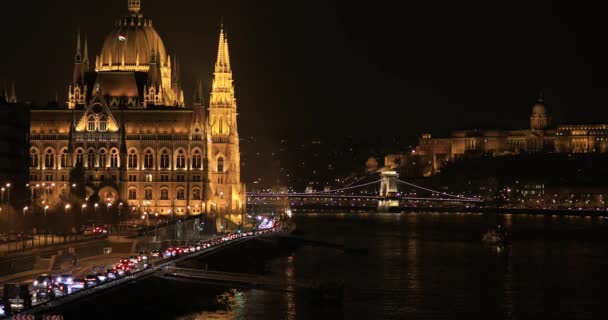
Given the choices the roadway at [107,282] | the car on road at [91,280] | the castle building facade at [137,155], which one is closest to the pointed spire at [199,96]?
the castle building facade at [137,155]

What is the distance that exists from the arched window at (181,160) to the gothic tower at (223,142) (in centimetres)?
279

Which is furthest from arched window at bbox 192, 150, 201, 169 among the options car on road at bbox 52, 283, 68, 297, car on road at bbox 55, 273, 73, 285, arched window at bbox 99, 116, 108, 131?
car on road at bbox 52, 283, 68, 297

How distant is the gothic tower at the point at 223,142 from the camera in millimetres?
130887

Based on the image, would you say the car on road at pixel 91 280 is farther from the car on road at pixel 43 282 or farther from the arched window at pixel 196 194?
the arched window at pixel 196 194

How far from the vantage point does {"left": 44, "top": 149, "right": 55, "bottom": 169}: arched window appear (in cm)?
12850

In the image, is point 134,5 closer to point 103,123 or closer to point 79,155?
point 103,123

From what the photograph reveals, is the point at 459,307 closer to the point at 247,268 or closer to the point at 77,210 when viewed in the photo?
the point at 247,268

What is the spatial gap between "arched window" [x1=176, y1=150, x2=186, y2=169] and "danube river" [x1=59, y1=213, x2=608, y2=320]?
15172 millimetres

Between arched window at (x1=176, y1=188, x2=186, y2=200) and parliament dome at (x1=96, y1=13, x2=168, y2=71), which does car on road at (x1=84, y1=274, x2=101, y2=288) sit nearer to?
arched window at (x1=176, y1=188, x2=186, y2=200)

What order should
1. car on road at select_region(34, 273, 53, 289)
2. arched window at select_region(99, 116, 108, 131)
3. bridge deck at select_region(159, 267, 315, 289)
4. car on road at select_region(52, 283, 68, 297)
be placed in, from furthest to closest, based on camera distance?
arched window at select_region(99, 116, 108, 131) < bridge deck at select_region(159, 267, 315, 289) < car on road at select_region(52, 283, 68, 297) < car on road at select_region(34, 273, 53, 289)

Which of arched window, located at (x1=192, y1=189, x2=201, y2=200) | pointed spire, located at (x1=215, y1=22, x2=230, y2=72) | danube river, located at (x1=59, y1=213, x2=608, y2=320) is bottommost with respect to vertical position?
danube river, located at (x1=59, y1=213, x2=608, y2=320)

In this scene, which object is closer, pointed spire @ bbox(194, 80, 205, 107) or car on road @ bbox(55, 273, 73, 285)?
car on road @ bbox(55, 273, 73, 285)

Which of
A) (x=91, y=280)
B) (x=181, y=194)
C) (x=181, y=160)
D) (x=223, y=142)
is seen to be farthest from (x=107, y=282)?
(x=223, y=142)

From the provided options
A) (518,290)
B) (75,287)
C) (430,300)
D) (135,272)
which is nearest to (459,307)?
(430,300)
